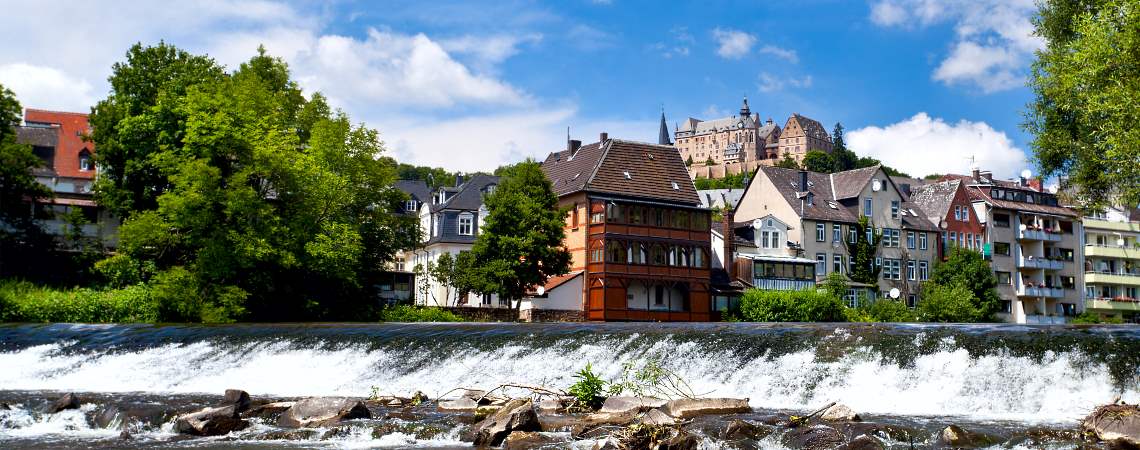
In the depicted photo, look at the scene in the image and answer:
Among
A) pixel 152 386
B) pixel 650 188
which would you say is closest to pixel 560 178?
pixel 650 188

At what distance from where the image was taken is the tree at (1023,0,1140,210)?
28.6 m

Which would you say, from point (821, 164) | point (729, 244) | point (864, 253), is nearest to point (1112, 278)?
point (864, 253)

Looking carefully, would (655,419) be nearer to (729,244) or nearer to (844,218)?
(729,244)

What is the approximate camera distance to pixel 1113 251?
94125 millimetres

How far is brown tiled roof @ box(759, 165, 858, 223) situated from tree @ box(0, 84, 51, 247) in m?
47.9

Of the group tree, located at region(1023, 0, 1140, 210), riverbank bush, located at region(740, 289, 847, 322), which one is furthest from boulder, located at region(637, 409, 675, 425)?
riverbank bush, located at region(740, 289, 847, 322)

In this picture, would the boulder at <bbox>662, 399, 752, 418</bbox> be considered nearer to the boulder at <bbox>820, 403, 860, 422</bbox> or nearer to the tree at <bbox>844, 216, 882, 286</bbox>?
the boulder at <bbox>820, 403, 860, 422</bbox>

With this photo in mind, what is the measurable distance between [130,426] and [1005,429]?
1470 cm

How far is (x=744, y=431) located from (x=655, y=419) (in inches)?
54.2

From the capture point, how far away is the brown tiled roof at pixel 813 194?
258 feet

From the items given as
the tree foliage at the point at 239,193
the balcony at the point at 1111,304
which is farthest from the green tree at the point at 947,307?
the tree foliage at the point at 239,193

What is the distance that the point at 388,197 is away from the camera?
55.5 m

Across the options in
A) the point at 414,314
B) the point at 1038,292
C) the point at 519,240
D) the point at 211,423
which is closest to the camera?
the point at 211,423

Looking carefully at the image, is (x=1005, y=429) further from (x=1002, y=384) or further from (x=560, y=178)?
(x=560, y=178)
